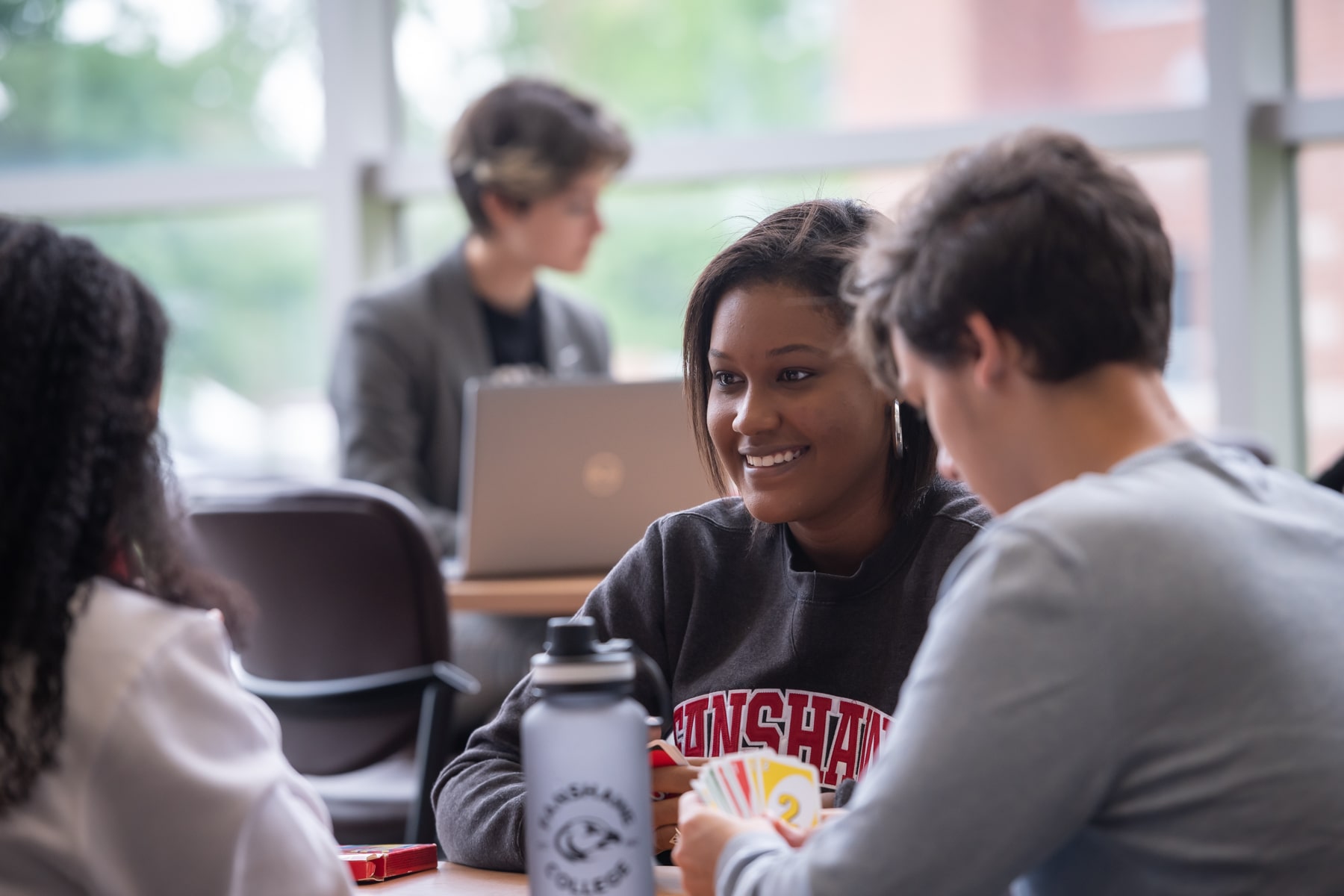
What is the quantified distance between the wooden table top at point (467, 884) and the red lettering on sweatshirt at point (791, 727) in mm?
173

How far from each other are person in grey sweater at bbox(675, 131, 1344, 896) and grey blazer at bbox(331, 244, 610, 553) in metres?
2.14

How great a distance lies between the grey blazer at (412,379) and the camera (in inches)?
116

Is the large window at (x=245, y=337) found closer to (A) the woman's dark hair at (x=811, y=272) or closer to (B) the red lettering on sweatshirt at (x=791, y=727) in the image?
(A) the woman's dark hair at (x=811, y=272)

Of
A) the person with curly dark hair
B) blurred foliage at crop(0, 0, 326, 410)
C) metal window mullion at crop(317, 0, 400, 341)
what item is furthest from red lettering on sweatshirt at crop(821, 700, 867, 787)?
blurred foliage at crop(0, 0, 326, 410)

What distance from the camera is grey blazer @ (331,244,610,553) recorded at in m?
2.96

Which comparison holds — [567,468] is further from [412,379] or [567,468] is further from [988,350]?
[988,350]

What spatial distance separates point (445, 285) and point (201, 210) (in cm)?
137

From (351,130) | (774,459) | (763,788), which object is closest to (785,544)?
(774,459)

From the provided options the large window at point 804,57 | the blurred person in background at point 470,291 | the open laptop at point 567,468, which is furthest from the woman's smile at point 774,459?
the large window at point 804,57

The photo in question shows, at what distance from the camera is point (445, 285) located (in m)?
3.10

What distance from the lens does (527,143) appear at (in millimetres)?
3051

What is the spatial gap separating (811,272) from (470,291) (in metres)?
1.93

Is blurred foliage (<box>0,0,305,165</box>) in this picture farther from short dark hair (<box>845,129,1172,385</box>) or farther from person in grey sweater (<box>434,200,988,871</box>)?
short dark hair (<box>845,129,1172,385</box>)

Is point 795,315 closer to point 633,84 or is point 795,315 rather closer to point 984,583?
point 984,583
